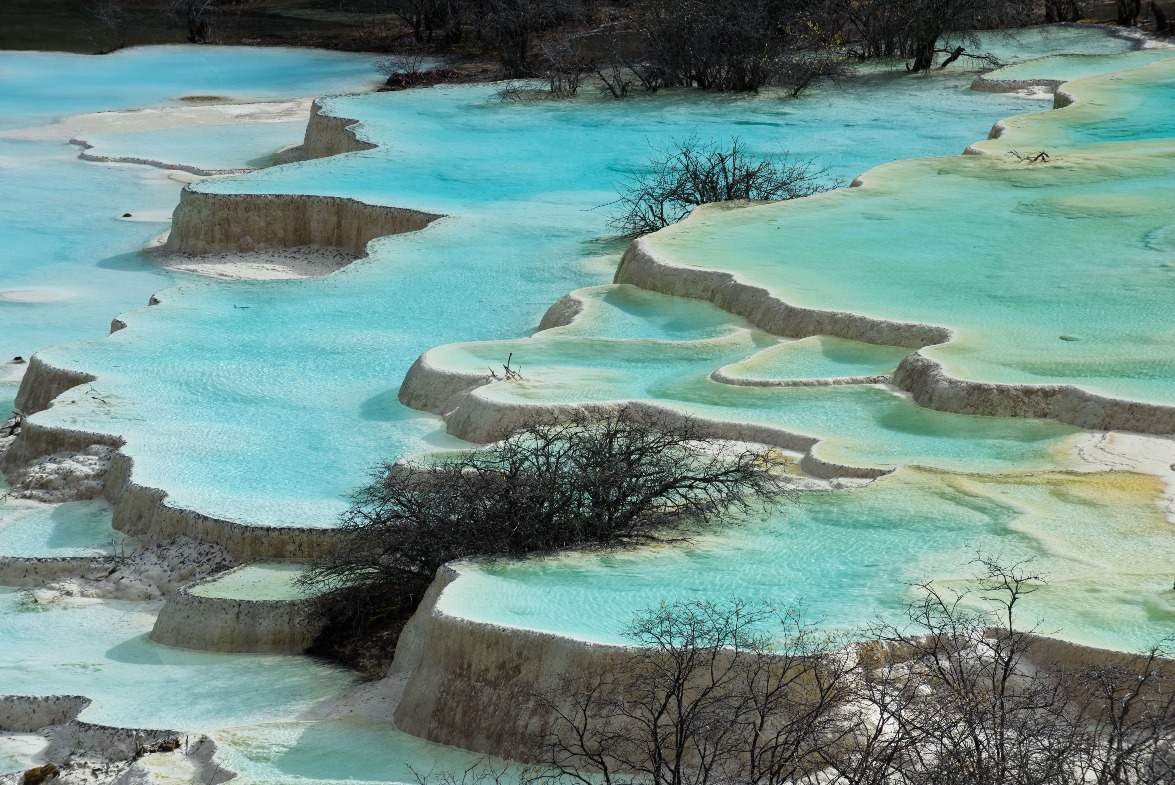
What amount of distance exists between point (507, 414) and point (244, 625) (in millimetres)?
1893

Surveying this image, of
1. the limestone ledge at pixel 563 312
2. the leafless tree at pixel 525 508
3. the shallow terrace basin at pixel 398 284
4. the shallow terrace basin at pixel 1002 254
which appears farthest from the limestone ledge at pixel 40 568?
the shallow terrace basin at pixel 1002 254

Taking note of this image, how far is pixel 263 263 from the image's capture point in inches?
613

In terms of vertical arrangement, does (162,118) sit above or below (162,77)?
below

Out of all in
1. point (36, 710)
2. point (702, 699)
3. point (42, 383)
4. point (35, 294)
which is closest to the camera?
point (702, 699)

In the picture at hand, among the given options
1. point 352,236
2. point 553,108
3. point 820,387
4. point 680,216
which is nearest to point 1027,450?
point 820,387

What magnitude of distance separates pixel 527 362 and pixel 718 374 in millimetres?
1247

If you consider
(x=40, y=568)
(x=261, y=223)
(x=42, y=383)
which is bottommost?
(x=40, y=568)

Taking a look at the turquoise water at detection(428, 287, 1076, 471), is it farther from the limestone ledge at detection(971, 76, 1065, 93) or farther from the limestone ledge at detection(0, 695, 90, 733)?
the limestone ledge at detection(971, 76, 1065, 93)

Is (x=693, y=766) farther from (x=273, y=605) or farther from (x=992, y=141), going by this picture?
(x=992, y=141)

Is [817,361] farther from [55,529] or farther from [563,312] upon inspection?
[55,529]

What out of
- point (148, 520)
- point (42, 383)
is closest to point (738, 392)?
point (148, 520)

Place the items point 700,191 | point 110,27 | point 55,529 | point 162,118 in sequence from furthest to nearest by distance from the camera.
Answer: point 110,27 → point 162,118 → point 700,191 → point 55,529

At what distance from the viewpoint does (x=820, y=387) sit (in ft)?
30.8

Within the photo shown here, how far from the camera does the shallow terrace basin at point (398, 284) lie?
9.61 m
